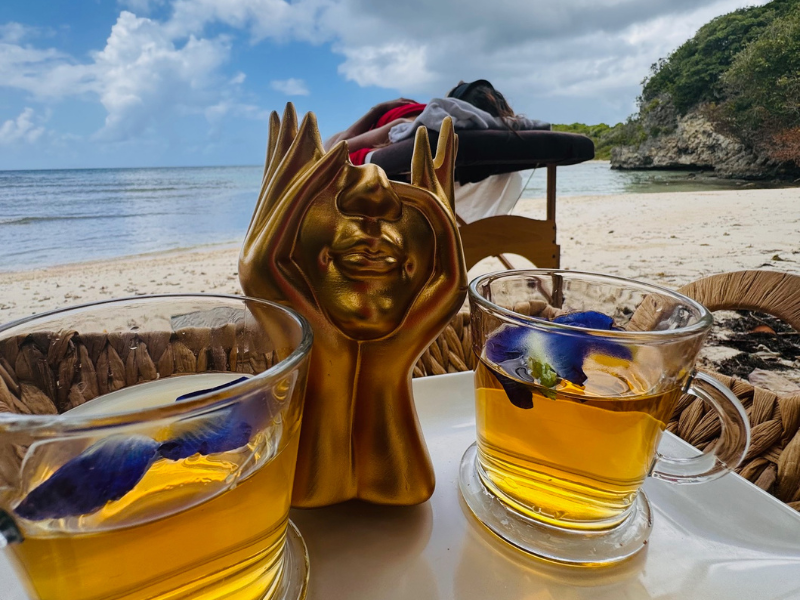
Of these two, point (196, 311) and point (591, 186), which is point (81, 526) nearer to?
point (196, 311)

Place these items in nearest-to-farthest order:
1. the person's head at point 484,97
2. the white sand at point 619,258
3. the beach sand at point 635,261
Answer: the person's head at point 484,97, the beach sand at point 635,261, the white sand at point 619,258

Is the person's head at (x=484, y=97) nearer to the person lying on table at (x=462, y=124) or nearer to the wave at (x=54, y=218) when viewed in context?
the person lying on table at (x=462, y=124)

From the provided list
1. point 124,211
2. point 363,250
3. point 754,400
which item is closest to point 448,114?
point 754,400

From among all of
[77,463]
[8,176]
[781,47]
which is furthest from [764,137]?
[8,176]

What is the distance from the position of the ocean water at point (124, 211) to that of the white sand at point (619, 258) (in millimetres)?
413

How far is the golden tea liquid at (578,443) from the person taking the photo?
0.24m

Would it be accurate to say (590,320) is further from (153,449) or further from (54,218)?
(54,218)

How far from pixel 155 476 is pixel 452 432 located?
0.76 ft

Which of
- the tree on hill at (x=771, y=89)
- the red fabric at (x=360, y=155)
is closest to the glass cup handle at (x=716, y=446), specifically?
the red fabric at (x=360, y=155)

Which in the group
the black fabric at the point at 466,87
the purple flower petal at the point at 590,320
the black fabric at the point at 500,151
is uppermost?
the black fabric at the point at 466,87

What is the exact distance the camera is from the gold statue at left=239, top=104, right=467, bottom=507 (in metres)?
0.22

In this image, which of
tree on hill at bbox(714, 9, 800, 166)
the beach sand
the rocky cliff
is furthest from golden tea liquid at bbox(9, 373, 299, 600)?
the rocky cliff

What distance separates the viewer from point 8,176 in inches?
294

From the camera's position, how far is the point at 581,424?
244mm
